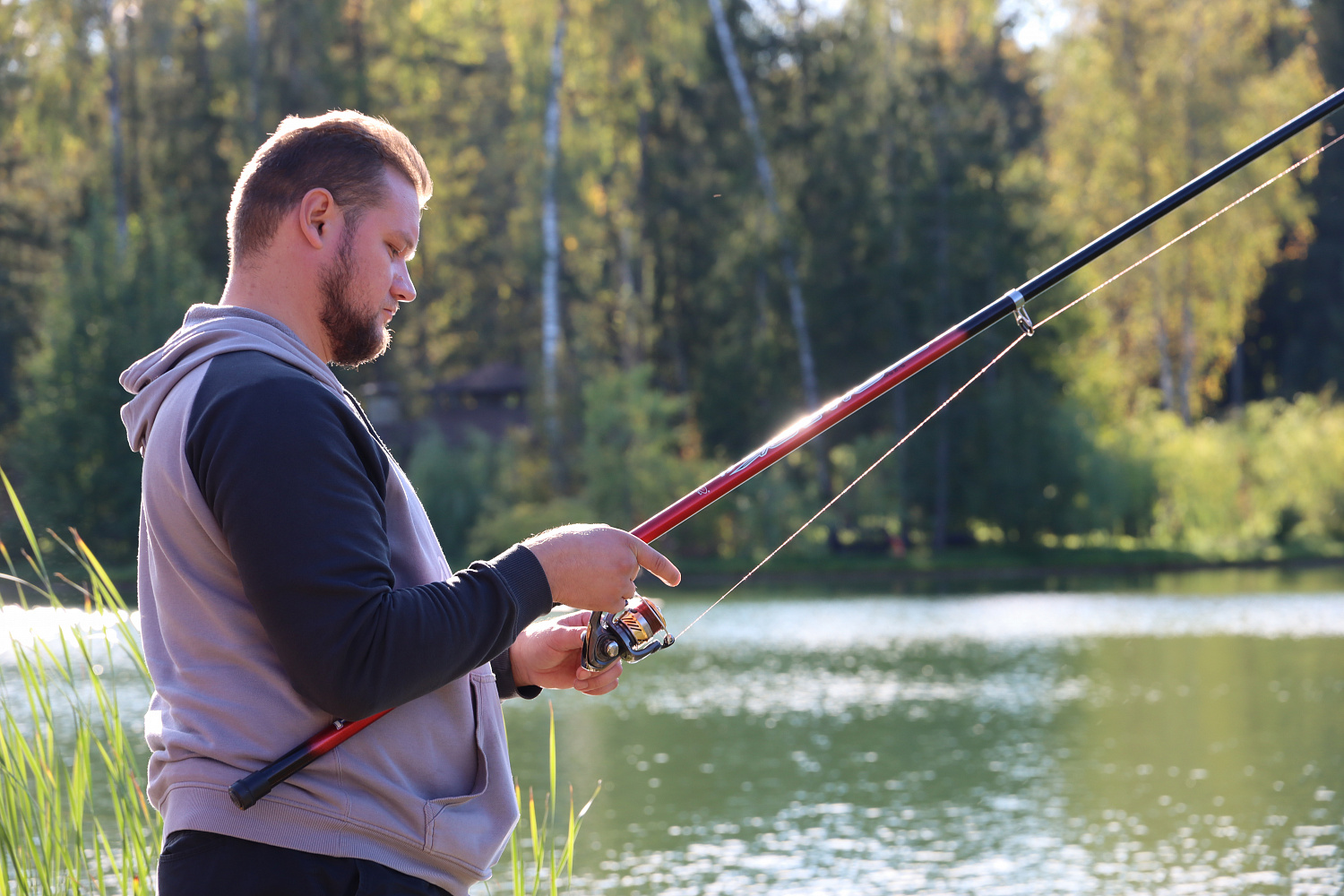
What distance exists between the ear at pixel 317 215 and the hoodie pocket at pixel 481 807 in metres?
0.50

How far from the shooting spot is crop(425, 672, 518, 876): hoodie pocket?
1.54m

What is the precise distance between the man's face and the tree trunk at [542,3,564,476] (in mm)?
23147

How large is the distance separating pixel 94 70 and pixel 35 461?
6.15 m

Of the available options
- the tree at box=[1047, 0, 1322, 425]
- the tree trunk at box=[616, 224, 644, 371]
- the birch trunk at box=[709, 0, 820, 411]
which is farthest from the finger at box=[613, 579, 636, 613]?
the tree at box=[1047, 0, 1322, 425]

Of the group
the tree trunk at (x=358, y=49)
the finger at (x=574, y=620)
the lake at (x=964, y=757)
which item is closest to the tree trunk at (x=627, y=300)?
the tree trunk at (x=358, y=49)

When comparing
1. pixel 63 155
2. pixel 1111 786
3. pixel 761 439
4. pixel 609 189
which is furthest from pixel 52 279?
pixel 1111 786

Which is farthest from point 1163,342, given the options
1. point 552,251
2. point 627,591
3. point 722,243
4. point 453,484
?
point 627,591

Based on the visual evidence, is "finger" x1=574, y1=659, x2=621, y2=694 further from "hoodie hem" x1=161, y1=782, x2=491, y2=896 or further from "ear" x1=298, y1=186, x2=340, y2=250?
"ear" x1=298, y1=186, x2=340, y2=250

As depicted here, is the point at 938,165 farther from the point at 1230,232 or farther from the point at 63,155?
the point at 63,155

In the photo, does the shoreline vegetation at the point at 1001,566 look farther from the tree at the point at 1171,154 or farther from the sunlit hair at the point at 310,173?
the sunlit hair at the point at 310,173

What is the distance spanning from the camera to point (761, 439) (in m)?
28.4

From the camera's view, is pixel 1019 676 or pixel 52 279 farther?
pixel 52 279

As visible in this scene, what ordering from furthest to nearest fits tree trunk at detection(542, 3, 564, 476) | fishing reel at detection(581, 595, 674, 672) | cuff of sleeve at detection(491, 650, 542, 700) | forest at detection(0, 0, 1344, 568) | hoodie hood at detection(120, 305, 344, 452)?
tree trunk at detection(542, 3, 564, 476), forest at detection(0, 0, 1344, 568), cuff of sleeve at detection(491, 650, 542, 700), fishing reel at detection(581, 595, 674, 672), hoodie hood at detection(120, 305, 344, 452)

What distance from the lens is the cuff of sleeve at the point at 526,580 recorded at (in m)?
1.53
